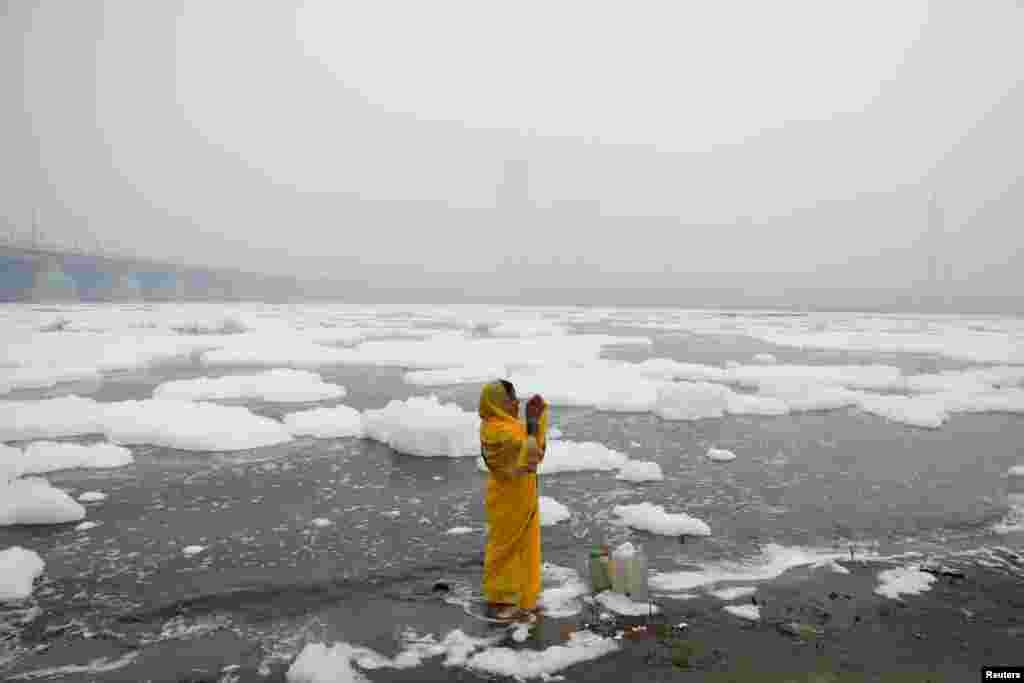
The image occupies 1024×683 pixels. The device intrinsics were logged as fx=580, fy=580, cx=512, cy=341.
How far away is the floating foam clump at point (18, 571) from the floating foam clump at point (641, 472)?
246 inches

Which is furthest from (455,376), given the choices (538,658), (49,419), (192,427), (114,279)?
(114,279)

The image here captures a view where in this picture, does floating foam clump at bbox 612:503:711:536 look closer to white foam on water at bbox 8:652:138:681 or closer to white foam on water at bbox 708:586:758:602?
white foam on water at bbox 708:586:758:602

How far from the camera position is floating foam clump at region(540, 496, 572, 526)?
6246 millimetres

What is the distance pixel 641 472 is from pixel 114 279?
8084 centimetres

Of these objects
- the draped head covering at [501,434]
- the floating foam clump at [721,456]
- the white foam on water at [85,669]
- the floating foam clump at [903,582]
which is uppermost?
the draped head covering at [501,434]

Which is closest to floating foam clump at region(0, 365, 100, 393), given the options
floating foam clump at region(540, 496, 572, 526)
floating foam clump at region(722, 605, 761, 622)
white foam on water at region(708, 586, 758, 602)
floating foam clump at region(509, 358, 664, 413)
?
floating foam clump at region(509, 358, 664, 413)

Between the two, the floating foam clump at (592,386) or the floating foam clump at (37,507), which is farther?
the floating foam clump at (592,386)

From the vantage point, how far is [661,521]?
242 inches

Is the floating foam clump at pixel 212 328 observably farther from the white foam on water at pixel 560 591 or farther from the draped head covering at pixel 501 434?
the draped head covering at pixel 501 434

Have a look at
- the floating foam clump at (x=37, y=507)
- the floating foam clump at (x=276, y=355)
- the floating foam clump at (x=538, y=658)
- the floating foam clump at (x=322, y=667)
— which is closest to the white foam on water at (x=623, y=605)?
the floating foam clump at (x=538, y=658)

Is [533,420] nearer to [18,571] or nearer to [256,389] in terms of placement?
[18,571]

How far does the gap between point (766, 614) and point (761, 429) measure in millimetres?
6871

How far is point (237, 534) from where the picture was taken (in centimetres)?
598

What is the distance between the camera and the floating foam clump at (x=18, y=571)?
4684 mm
